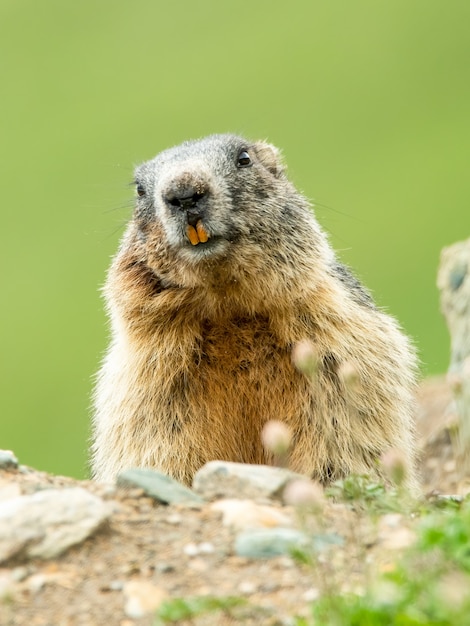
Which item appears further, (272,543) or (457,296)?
(457,296)

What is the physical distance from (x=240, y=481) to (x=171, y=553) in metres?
0.65

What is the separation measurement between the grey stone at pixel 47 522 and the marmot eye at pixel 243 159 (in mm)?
2819

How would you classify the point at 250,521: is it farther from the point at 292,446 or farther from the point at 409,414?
the point at 409,414

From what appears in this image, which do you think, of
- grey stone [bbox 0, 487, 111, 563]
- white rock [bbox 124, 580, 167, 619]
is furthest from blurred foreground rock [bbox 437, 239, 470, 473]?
white rock [bbox 124, 580, 167, 619]

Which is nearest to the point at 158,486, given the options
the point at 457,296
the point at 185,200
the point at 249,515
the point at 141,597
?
the point at 249,515

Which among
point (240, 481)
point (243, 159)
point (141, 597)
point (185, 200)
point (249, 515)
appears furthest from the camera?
point (243, 159)

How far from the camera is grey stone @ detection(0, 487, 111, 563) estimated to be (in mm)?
3238

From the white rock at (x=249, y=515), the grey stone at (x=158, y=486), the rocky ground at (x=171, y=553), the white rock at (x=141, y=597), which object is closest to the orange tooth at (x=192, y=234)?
the grey stone at (x=158, y=486)

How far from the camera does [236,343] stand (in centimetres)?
552

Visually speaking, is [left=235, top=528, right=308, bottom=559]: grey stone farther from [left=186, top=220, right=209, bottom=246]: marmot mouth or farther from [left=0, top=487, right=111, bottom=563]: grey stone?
[left=186, top=220, right=209, bottom=246]: marmot mouth

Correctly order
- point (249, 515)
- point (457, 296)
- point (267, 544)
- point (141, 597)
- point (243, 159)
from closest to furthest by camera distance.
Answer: point (141, 597) < point (267, 544) < point (249, 515) < point (243, 159) < point (457, 296)

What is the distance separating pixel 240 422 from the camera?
5438mm

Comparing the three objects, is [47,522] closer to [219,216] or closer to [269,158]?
[219,216]

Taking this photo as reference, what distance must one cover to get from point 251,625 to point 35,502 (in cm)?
94
